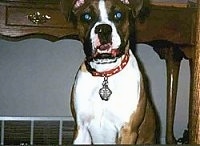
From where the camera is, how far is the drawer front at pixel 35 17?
1476mm

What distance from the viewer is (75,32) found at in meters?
1.50

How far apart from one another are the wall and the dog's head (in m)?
0.77

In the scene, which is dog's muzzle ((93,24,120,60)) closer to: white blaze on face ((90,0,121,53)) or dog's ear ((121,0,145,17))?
white blaze on face ((90,0,121,53))

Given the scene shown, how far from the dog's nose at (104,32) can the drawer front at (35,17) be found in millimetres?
315

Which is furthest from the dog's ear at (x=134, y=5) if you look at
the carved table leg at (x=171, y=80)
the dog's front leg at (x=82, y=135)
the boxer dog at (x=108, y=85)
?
the carved table leg at (x=171, y=80)

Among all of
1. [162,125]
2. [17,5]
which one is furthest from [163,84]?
[17,5]

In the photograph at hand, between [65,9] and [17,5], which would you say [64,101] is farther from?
[65,9]

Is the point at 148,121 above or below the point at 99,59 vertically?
below

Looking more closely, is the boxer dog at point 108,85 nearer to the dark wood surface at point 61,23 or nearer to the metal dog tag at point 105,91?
the metal dog tag at point 105,91

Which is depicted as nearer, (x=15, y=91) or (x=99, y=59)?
(x=99, y=59)

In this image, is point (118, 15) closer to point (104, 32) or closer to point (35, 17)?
point (104, 32)

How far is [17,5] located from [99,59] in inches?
14.7

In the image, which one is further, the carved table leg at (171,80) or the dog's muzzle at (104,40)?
the carved table leg at (171,80)

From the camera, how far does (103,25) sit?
3.94 ft
